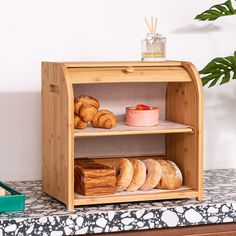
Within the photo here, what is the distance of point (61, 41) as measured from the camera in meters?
2.62

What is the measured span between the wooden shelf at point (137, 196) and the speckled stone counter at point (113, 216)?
0.02 metres

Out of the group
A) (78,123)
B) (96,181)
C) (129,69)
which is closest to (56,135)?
(78,123)

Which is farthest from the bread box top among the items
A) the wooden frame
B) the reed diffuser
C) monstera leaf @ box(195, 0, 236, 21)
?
monstera leaf @ box(195, 0, 236, 21)

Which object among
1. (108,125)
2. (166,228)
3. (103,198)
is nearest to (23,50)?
(108,125)

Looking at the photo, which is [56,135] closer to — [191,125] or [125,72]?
[125,72]

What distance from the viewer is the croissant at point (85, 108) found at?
225cm

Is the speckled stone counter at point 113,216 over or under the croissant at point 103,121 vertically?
under

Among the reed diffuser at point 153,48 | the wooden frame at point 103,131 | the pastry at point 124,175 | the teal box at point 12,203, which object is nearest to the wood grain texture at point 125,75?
Answer: the wooden frame at point 103,131

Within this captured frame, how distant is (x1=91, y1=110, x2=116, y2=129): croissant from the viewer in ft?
7.46

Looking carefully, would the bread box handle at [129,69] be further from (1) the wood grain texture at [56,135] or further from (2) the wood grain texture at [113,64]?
(1) the wood grain texture at [56,135]

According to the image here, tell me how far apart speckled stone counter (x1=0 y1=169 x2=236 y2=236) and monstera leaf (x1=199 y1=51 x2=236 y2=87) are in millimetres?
455

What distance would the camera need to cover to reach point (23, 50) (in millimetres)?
2574

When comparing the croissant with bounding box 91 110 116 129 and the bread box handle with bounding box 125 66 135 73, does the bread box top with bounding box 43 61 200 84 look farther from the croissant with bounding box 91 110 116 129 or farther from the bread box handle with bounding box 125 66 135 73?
the croissant with bounding box 91 110 116 129

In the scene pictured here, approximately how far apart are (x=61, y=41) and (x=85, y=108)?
1.46ft
